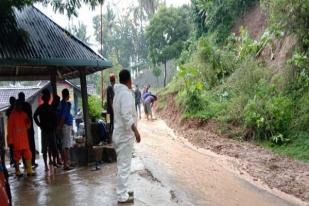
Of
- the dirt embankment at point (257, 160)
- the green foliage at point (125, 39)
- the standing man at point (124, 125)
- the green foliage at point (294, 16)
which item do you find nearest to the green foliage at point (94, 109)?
the dirt embankment at point (257, 160)

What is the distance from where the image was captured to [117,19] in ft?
173

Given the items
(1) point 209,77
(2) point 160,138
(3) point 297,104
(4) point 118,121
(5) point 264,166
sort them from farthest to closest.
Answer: (1) point 209,77, (2) point 160,138, (3) point 297,104, (5) point 264,166, (4) point 118,121

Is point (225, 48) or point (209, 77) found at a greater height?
point (225, 48)

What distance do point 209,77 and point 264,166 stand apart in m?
8.76

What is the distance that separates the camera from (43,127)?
8.80 m

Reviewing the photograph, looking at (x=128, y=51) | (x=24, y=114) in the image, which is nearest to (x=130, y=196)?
(x=24, y=114)

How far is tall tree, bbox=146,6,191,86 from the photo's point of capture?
34.3 metres

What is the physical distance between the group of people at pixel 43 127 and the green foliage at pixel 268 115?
6552 millimetres

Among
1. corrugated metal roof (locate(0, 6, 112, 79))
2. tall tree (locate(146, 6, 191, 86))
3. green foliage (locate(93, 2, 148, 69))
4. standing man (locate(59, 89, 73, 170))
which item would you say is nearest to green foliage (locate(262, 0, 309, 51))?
corrugated metal roof (locate(0, 6, 112, 79))

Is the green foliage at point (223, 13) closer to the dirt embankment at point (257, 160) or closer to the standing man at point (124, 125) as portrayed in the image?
the dirt embankment at point (257, 160)

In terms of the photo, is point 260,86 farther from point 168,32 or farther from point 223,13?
point 168,32

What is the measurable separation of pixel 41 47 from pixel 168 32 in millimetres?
27206

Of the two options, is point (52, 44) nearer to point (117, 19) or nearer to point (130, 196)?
point (130, 196)

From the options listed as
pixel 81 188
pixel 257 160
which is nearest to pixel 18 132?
pixel 81 188
